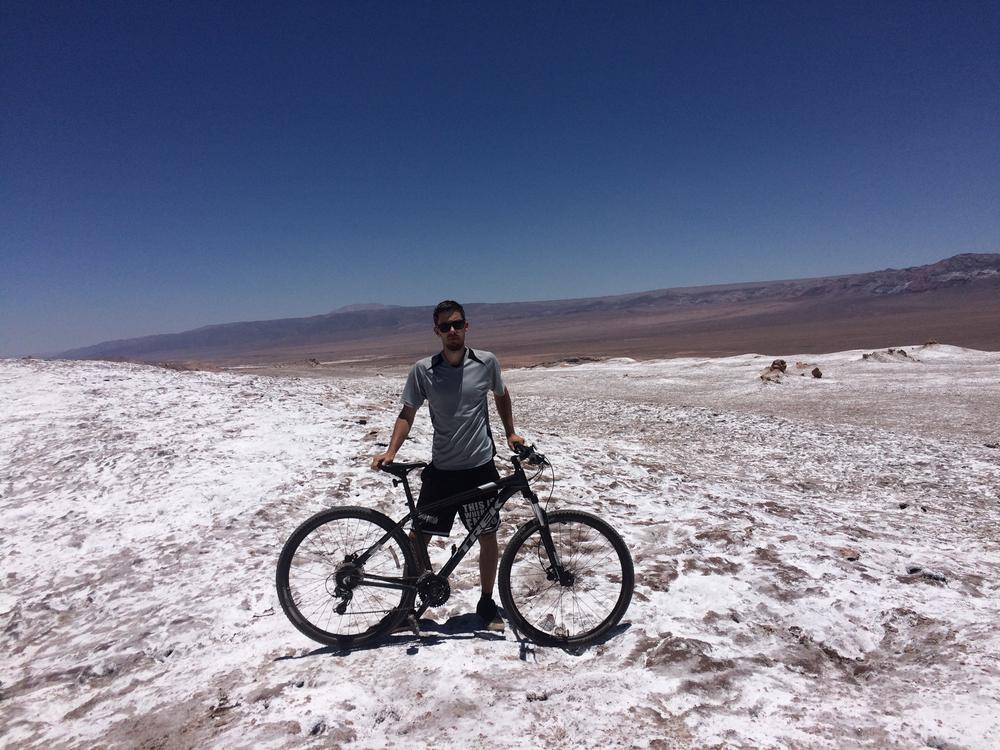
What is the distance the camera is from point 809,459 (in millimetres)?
9266

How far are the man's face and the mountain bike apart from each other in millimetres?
771

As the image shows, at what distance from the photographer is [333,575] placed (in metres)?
3.45

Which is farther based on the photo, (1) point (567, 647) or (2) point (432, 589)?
(2) point (432, 589)

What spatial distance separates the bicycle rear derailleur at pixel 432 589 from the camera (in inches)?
135

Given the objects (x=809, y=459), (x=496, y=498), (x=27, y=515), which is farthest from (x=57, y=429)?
(x=809, y=459)

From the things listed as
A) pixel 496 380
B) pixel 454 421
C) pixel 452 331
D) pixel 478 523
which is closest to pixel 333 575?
pixel 478 523

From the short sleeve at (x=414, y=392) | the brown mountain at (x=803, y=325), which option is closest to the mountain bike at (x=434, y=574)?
the short sleeve at (x=414, y=392)

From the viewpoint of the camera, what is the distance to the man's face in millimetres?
3295

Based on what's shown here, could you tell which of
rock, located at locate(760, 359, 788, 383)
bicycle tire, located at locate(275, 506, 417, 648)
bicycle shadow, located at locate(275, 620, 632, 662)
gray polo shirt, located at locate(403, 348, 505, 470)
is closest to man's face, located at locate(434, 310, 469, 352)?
gray polo shirt, located at locate(403, 348, 505, 470)

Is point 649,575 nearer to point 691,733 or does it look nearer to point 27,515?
point 691,733

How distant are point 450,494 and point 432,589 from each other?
25.4 inches

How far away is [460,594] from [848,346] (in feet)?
244

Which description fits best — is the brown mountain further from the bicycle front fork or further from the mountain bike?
the bicycle front fork

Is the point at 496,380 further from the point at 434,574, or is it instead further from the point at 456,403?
the point at 434,574
